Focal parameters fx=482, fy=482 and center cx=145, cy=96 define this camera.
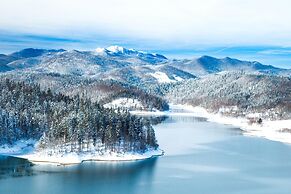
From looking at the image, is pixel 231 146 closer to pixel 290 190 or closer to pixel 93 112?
pixel 93 112

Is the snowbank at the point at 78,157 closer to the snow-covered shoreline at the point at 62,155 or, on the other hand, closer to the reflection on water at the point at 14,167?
the snow-covered shoreline at the point at 62,155

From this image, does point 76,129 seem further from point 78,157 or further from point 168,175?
point 168,175

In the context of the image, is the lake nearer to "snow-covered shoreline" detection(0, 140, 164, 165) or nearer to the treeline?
"snow-covered shoreline" detection(0, 140, 164, 165)

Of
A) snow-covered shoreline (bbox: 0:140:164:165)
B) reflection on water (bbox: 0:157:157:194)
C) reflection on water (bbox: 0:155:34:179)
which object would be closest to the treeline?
snow-covered shoreline (bbox: 0:140:164:165)

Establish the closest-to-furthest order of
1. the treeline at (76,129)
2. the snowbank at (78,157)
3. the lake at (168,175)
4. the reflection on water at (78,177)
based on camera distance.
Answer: the reflection on water at (78,177), the lake at (168,175), the snowbank at (78,157), the treeline at (76,129)

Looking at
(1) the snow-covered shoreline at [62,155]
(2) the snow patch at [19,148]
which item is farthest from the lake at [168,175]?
(2) the snow patch at [19,148]

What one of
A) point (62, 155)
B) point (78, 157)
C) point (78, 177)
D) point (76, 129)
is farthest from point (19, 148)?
point (78, 177)
